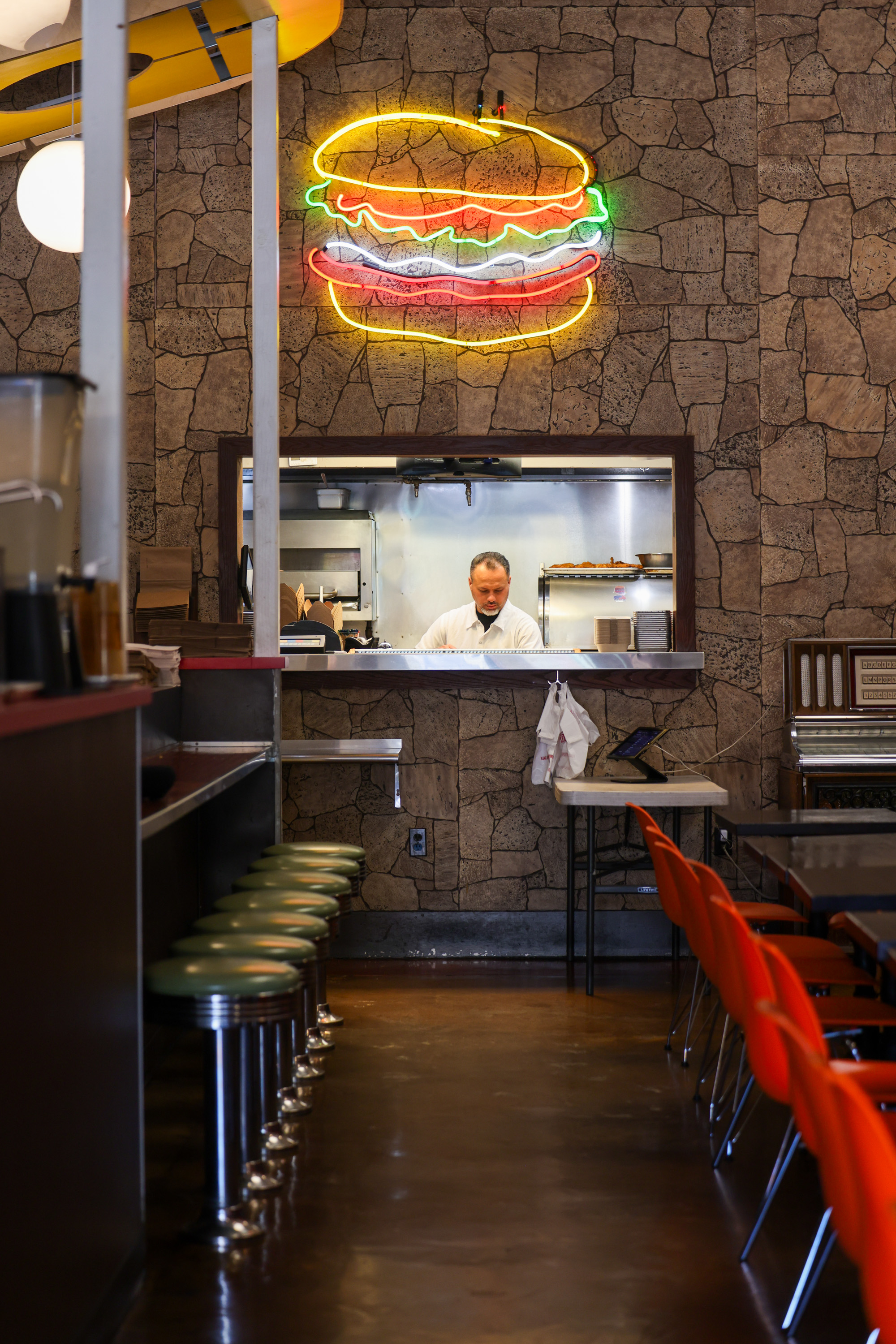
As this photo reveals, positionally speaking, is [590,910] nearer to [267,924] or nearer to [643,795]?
[643,795]

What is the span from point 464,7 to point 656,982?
5.19 metres

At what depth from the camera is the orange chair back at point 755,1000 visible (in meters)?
2.78

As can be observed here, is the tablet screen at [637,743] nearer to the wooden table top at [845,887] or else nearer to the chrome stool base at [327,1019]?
the chrome stool base at [327,1019]

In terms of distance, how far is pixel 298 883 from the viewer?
412 cm

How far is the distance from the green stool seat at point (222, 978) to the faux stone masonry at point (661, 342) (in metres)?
3.58

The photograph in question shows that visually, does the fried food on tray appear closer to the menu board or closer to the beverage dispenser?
the menu board

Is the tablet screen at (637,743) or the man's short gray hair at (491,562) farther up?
the man's short gray hair at (491,562)

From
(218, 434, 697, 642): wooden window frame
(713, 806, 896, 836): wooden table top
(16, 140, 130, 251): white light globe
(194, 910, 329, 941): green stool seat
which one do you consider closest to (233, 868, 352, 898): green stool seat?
(194, 910, 329, 941): green stool seat

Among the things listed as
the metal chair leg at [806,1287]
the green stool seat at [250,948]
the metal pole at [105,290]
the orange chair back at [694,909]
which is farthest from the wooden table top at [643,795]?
the metal pole at [105,290]

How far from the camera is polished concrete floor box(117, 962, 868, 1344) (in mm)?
2799

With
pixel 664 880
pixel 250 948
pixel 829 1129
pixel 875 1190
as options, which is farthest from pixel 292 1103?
pixel 875 1190

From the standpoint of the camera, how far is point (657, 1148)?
3.85 meters

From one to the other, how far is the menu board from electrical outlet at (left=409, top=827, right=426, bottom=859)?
2.34 m

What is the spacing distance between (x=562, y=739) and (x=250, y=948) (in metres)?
3.36
